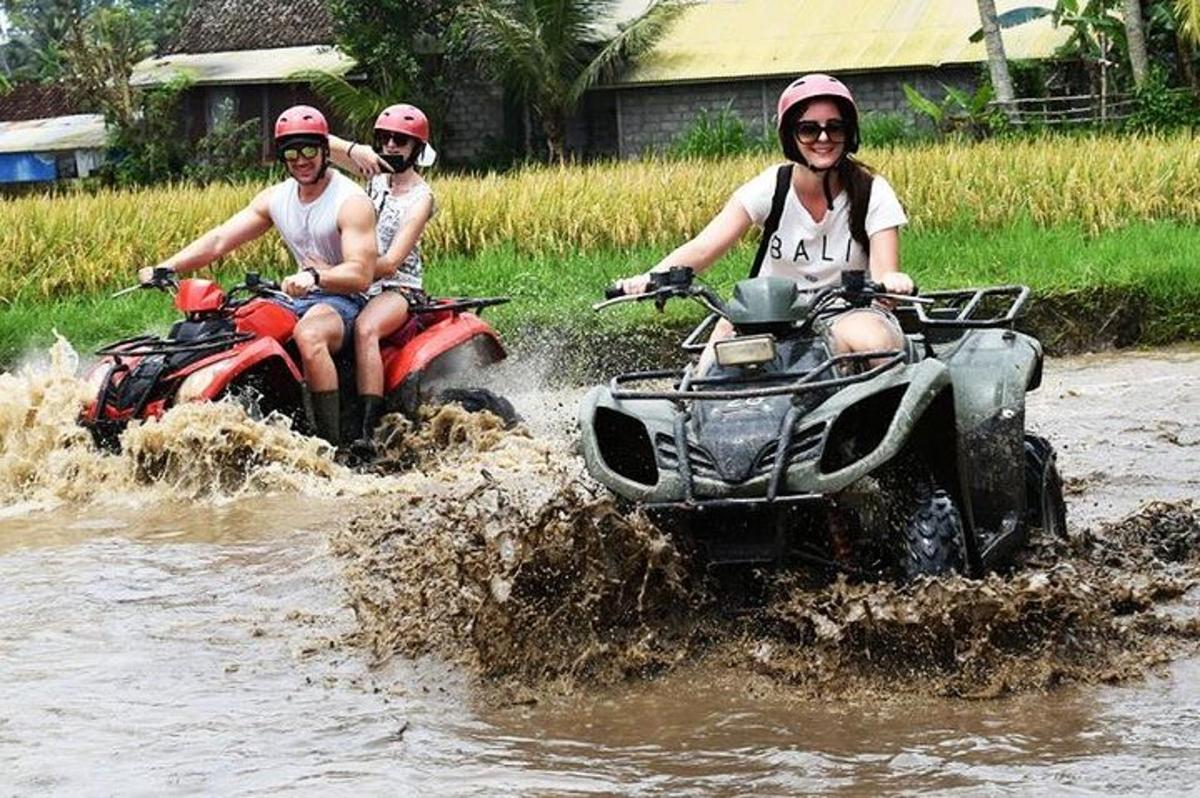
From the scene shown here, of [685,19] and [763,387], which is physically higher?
[685,19]

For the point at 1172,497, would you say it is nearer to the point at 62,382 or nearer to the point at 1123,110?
the point at 62,382

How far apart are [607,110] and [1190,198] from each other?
2212cm

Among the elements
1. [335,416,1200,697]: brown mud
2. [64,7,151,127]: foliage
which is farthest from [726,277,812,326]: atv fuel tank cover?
[64,7,151,127]: foliage

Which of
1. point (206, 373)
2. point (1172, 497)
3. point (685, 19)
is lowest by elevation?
point (1172, 497)

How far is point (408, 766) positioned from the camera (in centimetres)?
586

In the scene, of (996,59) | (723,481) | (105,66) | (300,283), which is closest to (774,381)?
(723,481)

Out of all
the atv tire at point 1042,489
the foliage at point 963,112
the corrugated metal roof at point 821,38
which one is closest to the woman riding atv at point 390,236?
the atv tire at point 1042,489

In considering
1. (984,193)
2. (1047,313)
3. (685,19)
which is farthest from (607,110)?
(1047,313)

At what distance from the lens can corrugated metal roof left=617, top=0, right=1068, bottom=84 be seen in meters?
37.3

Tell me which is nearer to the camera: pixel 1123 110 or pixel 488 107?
pixel 1123 110

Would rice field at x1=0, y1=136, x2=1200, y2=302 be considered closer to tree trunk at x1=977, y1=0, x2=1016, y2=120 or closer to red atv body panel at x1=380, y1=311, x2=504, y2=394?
red atv body panel at x1=380, y1=311, x2=504, y2=394

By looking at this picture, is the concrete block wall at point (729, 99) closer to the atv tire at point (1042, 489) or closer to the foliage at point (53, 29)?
the foliage at point (53, 29)

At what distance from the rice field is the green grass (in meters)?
0.49

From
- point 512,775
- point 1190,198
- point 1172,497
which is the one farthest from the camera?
point 1190,198
